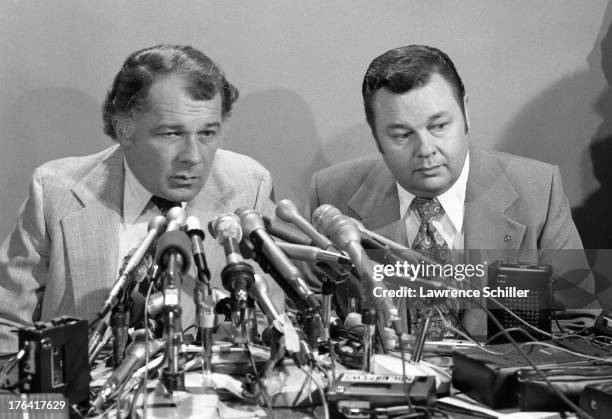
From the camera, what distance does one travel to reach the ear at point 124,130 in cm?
267

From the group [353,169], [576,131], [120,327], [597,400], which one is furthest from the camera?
[576,131]

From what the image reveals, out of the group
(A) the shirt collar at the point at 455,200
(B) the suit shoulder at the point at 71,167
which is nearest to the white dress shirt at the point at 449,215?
(A) the shirt collar at the point at 455,200

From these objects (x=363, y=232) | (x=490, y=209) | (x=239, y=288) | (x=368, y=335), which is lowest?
(x=368, y=335)

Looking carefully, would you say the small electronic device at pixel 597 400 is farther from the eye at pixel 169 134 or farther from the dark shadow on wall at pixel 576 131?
the dark shadow on wall at pixel 576 131

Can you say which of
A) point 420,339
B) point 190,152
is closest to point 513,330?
point 420,339

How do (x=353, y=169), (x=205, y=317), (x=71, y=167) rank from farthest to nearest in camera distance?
(x=353, y=169) → (x=71, y=167) → (x=205, y=317)

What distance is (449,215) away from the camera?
2.70 m

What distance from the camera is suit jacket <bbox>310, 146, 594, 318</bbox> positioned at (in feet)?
8.86

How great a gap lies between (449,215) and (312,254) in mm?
1062

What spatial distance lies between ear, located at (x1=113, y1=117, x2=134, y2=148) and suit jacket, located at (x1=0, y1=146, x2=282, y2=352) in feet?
0.33

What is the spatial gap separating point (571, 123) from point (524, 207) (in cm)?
72

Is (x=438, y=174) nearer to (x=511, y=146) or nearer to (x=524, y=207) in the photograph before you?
(x=524, y=207)

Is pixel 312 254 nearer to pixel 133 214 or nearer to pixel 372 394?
pixel 372 394

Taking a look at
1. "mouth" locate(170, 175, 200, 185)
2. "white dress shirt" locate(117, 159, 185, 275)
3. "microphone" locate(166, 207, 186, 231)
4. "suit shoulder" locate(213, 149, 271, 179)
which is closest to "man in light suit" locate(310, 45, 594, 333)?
"suit shoulder" locate(213, 149, 271, 179)
